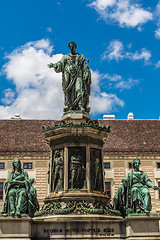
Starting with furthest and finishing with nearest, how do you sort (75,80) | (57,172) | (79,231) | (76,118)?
(75,80) < (76,118) < (57,172) < (79,231)

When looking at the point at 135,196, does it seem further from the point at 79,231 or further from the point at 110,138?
the point at 110,138

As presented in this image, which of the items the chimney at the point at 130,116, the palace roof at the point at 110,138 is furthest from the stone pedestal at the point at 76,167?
the chimney at the point at 130,116

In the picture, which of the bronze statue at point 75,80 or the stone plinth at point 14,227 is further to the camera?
the bronze statue at point 75,80

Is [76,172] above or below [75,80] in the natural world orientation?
below

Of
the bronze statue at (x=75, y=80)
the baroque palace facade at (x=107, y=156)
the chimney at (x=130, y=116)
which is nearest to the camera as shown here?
the bronze statue at (x=75, y=80)

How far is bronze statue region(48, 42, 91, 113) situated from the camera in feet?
43.3

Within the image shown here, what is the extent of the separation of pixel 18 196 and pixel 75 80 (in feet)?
15.6

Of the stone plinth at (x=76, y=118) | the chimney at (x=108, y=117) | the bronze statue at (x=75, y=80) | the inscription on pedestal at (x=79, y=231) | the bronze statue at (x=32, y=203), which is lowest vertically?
the inscription on pedestal at (x=79, y=231)

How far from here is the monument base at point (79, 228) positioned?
10.1 meters

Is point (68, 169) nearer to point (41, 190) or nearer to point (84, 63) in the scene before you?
point (84, 63)

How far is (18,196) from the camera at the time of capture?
10.8 metres

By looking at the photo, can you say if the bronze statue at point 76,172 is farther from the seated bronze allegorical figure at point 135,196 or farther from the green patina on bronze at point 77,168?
the seated bronze allegorical figure at point 135,196

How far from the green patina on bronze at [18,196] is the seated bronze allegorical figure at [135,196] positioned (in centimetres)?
268

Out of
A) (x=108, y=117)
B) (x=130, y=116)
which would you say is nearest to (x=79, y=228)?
(x=108, y=117)
